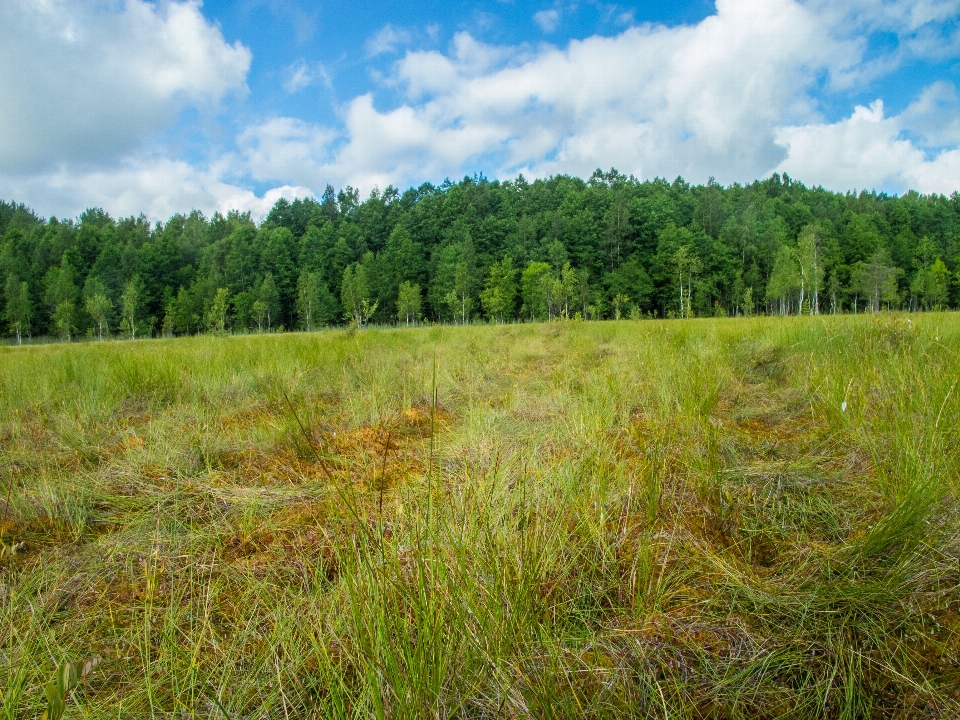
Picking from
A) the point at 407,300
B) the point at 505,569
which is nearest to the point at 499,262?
the point at 407,300

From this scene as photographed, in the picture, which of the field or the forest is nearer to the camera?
the field

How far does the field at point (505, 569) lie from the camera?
3.17ft

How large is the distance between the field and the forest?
118 feet

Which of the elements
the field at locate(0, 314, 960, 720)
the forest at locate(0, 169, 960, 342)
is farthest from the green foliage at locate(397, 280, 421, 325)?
the field at locate(0, 314, 960, 720)

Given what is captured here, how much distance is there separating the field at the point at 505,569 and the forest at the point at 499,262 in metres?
35.9

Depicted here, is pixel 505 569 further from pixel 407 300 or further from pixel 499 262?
pixel 499 262

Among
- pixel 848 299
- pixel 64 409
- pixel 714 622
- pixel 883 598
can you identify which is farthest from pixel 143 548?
pixel 848 299

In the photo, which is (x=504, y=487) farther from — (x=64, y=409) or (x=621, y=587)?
(x=64, y=409)

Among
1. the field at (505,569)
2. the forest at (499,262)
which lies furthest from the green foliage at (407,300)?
the field at (505,569)

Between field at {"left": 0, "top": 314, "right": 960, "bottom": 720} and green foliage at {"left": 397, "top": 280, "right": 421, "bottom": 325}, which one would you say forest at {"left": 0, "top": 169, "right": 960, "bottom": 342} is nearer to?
green foliage at {"left": 397, "top": 280, "right": 421, "bottom": 325}

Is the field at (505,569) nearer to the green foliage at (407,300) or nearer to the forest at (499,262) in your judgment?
the forest at (499,262)

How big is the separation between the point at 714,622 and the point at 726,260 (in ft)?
211

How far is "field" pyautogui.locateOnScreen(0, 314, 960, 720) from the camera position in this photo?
965mm

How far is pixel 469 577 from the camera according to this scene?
3.83 ft
